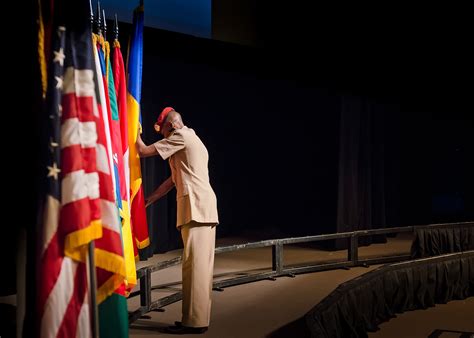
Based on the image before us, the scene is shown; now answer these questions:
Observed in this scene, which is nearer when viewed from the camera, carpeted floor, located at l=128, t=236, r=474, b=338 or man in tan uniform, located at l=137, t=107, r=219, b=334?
man in tan uniform, located at l=137, t=107, r=219, b=334

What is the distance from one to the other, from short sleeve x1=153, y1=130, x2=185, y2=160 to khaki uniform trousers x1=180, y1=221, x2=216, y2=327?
447mm

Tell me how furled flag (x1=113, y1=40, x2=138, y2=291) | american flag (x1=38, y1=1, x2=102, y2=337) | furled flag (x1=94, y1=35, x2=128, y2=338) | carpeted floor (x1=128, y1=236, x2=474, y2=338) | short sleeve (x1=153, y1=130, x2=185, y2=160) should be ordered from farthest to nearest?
carpeted floor (x1=128, y1=236, x2=474, y2=338) → short sleeve (x1=153, y1=130, x2=185, y2=160) → furled flag (x1=113, y1=40, x2=138, y2=291) → furled flag (x1=94, y1=35, x2=128, y2=338) → american flag (x1=38, y1=1, x2=102, y2=337)

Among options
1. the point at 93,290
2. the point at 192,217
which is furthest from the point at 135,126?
the point at 93,290

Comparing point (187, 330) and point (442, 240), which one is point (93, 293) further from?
point (442, 240)

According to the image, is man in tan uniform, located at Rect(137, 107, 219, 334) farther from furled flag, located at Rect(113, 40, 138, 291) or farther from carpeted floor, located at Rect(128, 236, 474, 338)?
furled flag, located at Rect(113, 40, 138, 291)

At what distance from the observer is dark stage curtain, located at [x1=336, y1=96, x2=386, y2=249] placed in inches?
291

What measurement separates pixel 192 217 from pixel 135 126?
2.28 ft

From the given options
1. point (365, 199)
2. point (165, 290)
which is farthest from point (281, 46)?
point (165, 290)

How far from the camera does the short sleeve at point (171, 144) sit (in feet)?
11.4

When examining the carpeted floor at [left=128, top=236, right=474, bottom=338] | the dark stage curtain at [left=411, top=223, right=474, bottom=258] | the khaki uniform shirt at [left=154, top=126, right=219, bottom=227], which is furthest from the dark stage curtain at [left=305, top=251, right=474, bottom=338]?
the dark stage curtain at [left=411, top=223, right=474, bottom=258]

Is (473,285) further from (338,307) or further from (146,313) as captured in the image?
(146,313)

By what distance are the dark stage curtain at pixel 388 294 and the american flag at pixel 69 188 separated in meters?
1.27

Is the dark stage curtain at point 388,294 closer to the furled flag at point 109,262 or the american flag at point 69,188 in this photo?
the furled flag at point 109,262

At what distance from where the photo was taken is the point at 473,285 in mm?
4621
